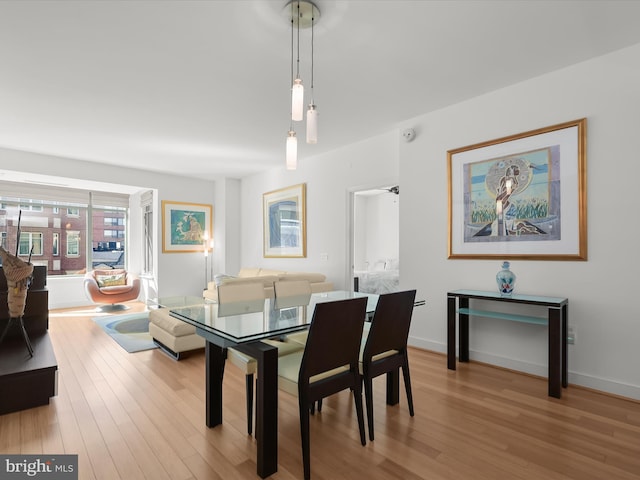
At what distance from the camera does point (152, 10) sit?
2115mm

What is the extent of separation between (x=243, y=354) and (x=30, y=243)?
679cm

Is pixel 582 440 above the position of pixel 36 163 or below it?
below

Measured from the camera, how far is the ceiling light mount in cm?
205

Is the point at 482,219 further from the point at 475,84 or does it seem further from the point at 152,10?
the point at 152,10

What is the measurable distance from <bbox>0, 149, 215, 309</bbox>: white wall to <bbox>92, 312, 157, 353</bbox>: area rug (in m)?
1.08

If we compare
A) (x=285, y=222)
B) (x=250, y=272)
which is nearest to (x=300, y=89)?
(x=285, y=222)

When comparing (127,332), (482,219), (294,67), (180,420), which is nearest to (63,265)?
(127,332)

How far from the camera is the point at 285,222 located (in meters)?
6.04

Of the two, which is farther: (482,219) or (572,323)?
(482,219)

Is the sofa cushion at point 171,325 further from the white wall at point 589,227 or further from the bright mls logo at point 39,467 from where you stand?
the white wall at point 589,227

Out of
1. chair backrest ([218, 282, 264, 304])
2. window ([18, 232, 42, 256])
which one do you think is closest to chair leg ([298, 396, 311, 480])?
chair backrest ([218, 282, 264, 304])

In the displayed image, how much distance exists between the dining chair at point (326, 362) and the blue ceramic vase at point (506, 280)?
1.68m

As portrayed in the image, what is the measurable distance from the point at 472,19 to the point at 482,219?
1.78 metres

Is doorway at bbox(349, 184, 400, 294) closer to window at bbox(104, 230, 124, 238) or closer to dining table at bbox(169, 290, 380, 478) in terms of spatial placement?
dining table at bbox(169, 290, 380, 478)
